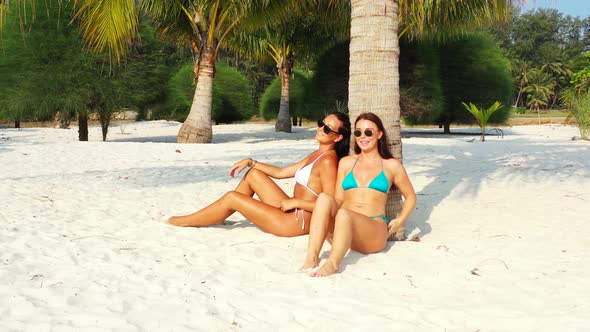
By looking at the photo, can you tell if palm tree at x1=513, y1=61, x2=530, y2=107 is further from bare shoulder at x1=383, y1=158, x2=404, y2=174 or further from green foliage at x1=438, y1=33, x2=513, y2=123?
bare shoulder at x1=383, y1=158, x2=404, y2=174

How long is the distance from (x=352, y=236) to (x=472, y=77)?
17.6 meters

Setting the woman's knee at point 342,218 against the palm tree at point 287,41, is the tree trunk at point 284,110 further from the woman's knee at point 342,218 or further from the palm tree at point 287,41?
the woman's knee at point 342,218

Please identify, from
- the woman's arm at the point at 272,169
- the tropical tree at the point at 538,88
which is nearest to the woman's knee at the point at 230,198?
the woman's arm at the point at 272,169

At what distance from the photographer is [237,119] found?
2686 centimetres

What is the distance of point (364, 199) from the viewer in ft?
12.7

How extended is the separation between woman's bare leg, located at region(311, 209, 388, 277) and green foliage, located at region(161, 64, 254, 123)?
2151 cm

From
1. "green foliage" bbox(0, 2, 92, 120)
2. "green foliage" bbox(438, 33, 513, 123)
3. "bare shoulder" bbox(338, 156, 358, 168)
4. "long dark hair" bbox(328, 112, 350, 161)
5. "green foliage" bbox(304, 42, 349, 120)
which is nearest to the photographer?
"bare shoulder" bbox(338, 156, 358, 168)

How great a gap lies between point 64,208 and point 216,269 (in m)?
2.56

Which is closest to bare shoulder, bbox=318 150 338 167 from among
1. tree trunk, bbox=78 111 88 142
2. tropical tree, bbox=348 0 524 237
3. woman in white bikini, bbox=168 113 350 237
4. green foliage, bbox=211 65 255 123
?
woman in white bikini, bbox=168 113 350 237

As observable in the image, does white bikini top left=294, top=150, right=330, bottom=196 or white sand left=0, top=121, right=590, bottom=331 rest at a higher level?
white bikini top left=294, top=150, right=330, bottom=196

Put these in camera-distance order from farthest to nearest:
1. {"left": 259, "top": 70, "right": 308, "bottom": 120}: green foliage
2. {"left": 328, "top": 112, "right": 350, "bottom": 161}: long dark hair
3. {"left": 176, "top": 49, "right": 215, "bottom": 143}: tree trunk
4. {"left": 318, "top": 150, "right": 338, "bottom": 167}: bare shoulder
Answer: {"left": 259, "top": 70, "right": 308, "bottom": 120}: green foliage < {"left": 176, "top": 49, "right": 215, "bottom": 143}: tree trunk < {"left": 328, "top": 112, "right": 350, "bottom": 161}: long dark hair < {"left": 318, "top": 150, "right": 338, "bottom": 167}: bare shoulder

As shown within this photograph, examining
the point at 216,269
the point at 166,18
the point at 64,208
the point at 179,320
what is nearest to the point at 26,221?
the point at 64,208

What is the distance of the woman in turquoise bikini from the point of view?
11.7 feet

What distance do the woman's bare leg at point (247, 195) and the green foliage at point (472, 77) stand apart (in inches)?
643
